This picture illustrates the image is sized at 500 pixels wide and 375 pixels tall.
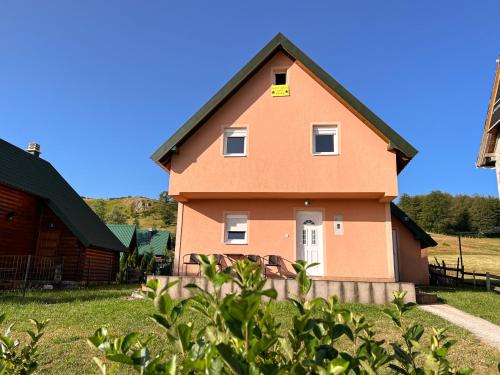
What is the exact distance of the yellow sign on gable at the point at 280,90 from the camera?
13516 millimetres

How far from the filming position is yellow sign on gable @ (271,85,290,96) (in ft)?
44.3

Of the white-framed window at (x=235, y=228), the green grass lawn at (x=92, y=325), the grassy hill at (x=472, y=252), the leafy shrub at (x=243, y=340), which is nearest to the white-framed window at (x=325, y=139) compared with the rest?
the white-framed window at (x=235, y=228)

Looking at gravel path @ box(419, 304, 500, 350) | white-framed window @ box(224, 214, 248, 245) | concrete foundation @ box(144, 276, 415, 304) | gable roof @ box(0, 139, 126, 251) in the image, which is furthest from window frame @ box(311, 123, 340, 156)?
gable roof @ box(0, 139, 126, 251)

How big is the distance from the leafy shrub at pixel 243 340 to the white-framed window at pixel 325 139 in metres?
11.6

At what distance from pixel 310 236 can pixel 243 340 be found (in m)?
12.5

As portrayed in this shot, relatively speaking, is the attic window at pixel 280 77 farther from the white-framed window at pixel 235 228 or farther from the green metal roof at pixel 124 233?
the green metal roof at pixel 124 233

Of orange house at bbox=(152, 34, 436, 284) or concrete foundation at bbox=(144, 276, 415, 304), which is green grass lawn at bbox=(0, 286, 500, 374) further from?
orange house at bbox=(152, 34, 436, 284)

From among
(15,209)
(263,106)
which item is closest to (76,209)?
(15,209)

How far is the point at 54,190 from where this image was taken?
20875mm

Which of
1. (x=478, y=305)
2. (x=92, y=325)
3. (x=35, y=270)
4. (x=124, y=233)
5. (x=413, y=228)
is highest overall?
(x=124, y=233)

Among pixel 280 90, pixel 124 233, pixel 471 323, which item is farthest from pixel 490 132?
pixel 124 233

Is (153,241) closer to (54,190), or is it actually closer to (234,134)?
(54,190)

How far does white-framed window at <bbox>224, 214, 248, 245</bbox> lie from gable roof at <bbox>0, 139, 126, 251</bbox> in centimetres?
830

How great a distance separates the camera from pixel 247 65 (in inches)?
531
